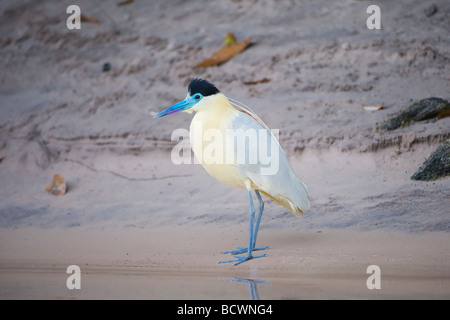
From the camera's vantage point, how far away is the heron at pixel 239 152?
546cm

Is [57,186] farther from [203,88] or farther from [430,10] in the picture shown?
[430,10]

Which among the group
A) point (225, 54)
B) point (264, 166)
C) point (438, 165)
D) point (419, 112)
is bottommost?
point (264, 166)

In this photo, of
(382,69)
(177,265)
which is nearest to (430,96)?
(382,69)

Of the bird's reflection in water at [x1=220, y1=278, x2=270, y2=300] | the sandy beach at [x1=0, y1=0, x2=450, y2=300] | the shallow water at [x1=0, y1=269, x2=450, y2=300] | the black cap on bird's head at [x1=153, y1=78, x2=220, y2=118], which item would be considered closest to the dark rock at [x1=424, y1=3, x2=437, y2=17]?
the sandy beach at [x1=0, y1=0, x2=450, y2=300]

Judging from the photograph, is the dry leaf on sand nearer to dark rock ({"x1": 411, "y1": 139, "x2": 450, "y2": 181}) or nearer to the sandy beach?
the sandy beach

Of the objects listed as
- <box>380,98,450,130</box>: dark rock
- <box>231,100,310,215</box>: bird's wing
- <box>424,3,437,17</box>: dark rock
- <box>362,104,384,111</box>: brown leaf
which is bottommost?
<box>231,100,310,215</box>: bird's wing

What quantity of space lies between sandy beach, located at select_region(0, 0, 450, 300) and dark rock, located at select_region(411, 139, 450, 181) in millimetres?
118

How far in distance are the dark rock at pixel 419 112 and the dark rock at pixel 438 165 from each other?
40.5 inches

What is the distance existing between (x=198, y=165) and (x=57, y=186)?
1.77 meters

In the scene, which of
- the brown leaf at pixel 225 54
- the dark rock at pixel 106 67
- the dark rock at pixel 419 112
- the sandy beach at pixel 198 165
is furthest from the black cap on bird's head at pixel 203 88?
the dark rock at pixel 106 67

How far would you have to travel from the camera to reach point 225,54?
10125 mm

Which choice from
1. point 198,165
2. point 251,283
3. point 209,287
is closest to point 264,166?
point 251,283

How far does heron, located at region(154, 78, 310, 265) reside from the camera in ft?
17.9

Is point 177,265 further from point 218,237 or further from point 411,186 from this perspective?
point 411,186
